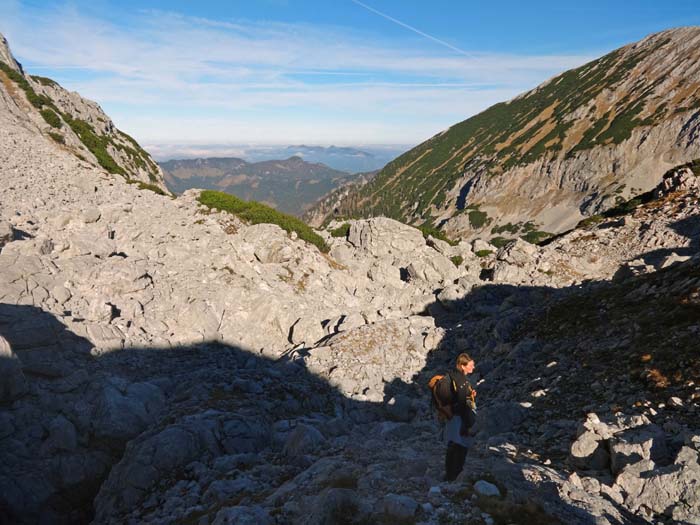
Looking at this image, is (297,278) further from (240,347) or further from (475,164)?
(475,164)

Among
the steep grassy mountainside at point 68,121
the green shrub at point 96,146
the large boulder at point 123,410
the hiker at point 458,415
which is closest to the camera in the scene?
the hiker at point 458,415

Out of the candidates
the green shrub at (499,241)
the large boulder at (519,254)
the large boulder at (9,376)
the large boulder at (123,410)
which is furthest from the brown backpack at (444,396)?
the green shrub at (499,241)

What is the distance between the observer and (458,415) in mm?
8750

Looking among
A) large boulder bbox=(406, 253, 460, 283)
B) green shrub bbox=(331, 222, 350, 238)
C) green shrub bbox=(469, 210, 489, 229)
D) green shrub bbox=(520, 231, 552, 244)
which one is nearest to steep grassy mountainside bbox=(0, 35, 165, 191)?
green shrub bbox=(331, 222, 350, 238)

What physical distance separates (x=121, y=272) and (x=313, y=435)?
16365mm

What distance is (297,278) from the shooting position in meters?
30.9

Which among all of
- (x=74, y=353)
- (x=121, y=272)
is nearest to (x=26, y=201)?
(x=121, y=272)

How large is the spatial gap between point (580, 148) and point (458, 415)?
13694cm

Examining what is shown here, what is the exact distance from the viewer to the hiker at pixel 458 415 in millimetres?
8664

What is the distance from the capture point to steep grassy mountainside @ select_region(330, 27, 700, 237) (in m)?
106

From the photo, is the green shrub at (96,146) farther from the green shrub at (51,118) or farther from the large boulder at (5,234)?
the large boulder at (5,234)

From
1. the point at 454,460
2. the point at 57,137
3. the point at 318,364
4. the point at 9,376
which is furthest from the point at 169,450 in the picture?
the point at 57,137

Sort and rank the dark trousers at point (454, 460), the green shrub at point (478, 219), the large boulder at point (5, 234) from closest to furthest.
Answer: the dark trousers at point (454, 460) → the large boulder at point (5, 234) → the green shrub at point (478, 219)

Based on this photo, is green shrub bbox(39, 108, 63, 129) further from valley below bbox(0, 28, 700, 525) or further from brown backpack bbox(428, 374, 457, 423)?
brown backpack bbox(428, 374, 457, 423)
